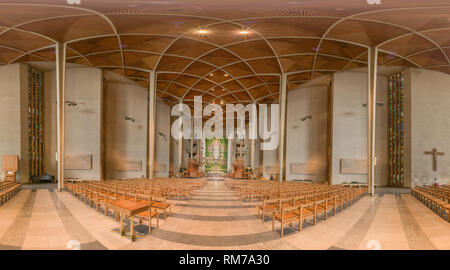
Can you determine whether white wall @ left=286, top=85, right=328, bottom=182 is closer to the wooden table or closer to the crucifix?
the crucifix

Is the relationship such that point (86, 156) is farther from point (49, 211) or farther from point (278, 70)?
point (278, 70)

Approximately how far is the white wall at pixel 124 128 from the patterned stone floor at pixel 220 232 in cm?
1279

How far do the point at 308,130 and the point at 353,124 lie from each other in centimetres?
408

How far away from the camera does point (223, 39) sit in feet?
40.8

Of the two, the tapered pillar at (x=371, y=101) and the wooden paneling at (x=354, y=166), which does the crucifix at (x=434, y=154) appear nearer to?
the wooden paneling at (x=354, y=166)

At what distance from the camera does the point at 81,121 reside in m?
17.4

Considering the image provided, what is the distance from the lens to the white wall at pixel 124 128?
763 inches

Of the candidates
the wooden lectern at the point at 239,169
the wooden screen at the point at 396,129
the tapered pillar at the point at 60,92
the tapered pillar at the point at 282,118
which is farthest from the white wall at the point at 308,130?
the tapered pillar at the point at 60,92

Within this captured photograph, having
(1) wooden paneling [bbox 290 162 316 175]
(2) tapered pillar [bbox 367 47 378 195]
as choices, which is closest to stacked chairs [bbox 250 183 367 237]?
(2) tapered pillar [bbox 367 47 378 195]

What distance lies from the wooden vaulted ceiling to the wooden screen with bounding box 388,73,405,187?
7.32 ft

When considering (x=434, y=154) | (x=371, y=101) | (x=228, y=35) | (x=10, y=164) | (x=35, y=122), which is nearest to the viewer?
(x=228, y=35)

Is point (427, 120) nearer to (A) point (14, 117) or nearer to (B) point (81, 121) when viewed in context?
(B) point (81, 121)

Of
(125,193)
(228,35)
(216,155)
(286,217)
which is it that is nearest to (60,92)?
(125,193)
